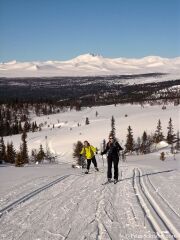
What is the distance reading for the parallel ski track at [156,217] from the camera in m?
8.86

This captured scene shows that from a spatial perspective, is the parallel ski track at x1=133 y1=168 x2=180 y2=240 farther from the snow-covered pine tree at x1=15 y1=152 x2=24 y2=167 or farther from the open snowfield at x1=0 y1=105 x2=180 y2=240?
the snow-covered pine tree at x1=15 y1=152 x2=24 y2=167

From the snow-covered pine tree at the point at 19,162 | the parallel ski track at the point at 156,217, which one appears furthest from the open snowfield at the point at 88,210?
the snow-covered pine tree at the point at 19,162

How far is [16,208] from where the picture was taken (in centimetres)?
1175

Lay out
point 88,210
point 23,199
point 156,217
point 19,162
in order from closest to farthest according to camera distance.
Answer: point 156,217 < point 88,210 < point 23,199 < point 19,162

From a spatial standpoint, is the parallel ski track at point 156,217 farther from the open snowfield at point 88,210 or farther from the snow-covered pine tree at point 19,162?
the snow-covered pine tree at point 19,162

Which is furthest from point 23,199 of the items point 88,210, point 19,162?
point 19,162

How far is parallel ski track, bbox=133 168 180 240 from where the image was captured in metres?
8.86

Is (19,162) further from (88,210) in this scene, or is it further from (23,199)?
(88,210)

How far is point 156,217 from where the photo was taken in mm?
10414

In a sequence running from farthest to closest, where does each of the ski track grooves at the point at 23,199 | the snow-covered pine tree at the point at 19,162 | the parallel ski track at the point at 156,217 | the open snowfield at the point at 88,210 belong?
the snow-covered pine tree at the point at 19,162, the ski track grooves at the point at 23,199, the open snowfield at the point at 88,210, the parallel ski track at the point at 156,217

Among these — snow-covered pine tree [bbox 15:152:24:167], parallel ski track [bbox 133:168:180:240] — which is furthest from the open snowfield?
snow-covered pine tree [bbox 15:152:24:167]

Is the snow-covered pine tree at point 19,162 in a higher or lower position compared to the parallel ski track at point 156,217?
lower

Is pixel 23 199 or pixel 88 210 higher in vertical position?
pixel 88 210

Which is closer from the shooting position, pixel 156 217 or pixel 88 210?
pixel 156 217
